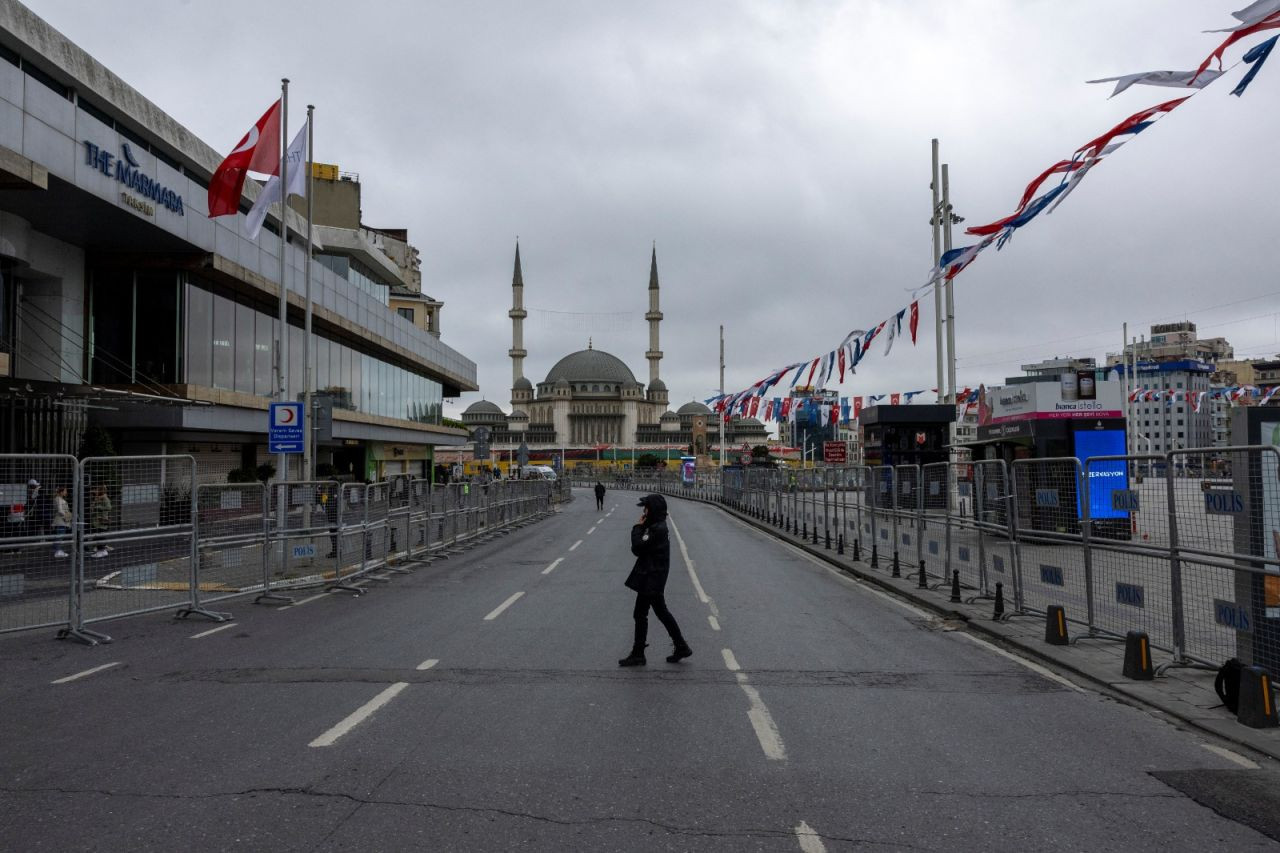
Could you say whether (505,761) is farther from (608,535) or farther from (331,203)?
(331,203)

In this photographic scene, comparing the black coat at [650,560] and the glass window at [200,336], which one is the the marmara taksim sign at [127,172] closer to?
the glass window at [200,336]

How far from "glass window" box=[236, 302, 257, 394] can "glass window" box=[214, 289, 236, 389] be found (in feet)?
1.11

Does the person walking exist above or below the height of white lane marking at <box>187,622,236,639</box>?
above

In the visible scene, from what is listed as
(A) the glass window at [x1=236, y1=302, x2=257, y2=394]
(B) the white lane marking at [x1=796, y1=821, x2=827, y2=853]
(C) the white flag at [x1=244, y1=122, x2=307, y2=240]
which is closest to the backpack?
(B) the white lane marking at [x1=796, y1=821, x2=827, y2=853]

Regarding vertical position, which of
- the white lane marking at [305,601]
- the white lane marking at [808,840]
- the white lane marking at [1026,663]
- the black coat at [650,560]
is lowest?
the white lane marking at [1026,663]

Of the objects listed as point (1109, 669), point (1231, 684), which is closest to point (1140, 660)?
point (1109, 669)

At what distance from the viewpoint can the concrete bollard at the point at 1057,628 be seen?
9.67 m

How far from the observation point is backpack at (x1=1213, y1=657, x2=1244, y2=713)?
6.92 m

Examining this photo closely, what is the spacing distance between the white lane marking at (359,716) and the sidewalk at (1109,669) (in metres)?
6.25

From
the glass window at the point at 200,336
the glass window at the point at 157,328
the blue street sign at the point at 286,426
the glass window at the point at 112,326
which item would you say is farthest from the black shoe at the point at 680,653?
the glass window at the point at 200,336

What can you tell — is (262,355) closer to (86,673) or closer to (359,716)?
(86,673)

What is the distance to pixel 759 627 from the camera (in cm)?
1122

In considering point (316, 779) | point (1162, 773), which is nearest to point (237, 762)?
point (316, 779)

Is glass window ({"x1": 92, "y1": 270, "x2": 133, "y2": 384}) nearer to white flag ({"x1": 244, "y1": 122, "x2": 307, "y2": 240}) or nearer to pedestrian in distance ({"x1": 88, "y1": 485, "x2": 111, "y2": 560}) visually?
white flag ({"x1": 244, "y1": 122, "x2": 307, "y2": 240})
